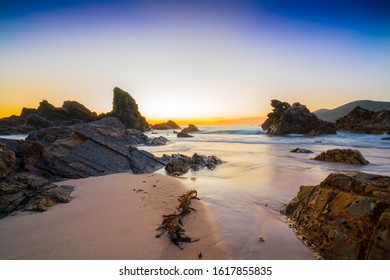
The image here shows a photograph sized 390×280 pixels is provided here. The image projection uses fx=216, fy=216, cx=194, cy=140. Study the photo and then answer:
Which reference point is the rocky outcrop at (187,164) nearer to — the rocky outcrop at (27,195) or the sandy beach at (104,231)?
the sandy beach at (104,231)

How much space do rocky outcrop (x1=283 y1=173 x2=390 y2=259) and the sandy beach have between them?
4.26ft

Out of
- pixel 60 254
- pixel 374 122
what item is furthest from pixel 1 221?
pixel 374 122

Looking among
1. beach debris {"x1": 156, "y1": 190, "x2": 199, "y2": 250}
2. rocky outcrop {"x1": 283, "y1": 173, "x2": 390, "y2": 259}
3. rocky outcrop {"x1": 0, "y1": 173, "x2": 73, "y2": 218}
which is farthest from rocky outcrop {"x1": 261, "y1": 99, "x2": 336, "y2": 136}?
rocky outcrop {"x1": 0, "y1": 173, "x2": 73, "y2": 218}

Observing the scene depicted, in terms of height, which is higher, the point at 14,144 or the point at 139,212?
the point at 14,144

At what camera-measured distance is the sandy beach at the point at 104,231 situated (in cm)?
271

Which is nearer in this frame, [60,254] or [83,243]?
[60,254]

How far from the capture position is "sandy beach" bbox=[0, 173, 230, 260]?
2.71 metres

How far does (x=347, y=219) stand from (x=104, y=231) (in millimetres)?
3289

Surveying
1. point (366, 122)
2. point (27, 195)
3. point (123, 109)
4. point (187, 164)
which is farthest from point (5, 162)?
point (366, 122)

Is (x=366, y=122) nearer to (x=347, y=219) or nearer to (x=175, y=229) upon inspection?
(x=347, y=219)

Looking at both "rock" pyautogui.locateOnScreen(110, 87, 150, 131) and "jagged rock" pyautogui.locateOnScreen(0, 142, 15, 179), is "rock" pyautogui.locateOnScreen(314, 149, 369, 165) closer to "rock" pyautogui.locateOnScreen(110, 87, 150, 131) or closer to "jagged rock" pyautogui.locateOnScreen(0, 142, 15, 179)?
"jagged rock" pyautogui.locateOnScreen(0, 142, 15, 179)
